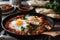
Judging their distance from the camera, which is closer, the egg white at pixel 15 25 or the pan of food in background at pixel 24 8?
the egg white at pixel 15 25

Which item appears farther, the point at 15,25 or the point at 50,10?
the point at 50,10

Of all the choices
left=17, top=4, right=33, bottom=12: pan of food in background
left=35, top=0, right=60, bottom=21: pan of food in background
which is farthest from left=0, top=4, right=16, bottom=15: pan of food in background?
left=35, top=0, right=60, bottom=21: pan of food in background

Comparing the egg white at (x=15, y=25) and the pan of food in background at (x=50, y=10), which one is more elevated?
the pan of food in background at (x=50, y=10)

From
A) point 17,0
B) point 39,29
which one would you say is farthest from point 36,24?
point 17,0

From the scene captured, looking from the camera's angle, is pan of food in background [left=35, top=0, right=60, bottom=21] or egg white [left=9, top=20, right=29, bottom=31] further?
pan of food in background [left=35, top=0, right=60, bottom=21]

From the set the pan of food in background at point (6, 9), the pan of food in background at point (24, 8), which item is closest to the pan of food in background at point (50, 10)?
the pan of food in background at point (24, 8)

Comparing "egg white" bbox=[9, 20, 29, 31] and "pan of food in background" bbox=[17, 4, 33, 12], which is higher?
"pan of food in background" bbox=[17, 4, 33, 12]

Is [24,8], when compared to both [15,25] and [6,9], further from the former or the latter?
[15,25]

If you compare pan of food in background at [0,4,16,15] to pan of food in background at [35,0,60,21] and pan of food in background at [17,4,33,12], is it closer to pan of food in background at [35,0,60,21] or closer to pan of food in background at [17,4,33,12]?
pan of food in background at [17,4,33,12]

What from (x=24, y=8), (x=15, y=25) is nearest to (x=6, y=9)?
(x=24, y=8)

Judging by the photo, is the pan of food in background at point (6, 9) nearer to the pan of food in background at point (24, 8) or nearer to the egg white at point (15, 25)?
the pan of food in background at point (24, 8)

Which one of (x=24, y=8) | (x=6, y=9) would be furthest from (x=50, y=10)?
(x=6, y=9)

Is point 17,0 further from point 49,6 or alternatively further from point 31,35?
point 31,35
